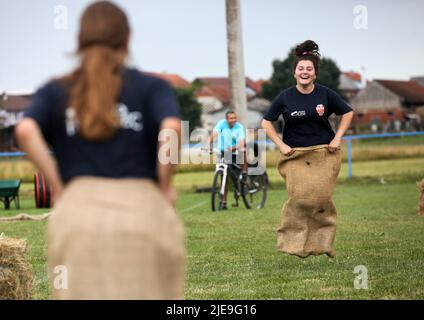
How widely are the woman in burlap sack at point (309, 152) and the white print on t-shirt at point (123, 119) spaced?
547cm

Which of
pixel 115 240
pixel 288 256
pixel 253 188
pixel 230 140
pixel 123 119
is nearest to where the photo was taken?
pixel 115 240

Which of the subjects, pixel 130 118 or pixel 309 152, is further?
pixel 309 152

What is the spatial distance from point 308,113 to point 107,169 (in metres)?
5.55

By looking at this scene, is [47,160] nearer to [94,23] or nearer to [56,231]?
[56,231]

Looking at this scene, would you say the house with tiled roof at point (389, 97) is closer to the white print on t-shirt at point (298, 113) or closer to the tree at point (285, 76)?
the tree at point (285, 76)

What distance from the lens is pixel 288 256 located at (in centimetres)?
1070

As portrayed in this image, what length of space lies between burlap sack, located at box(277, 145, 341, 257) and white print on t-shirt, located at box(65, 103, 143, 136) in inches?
220

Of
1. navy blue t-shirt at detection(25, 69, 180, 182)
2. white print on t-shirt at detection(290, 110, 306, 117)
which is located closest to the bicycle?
white print on t-shirt at detection(290, 110, 306, 117)

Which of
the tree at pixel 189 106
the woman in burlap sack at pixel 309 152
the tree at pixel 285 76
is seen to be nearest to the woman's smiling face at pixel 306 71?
the woman in burlap sack at pixel 309 152

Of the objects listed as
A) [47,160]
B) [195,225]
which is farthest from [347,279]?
[195,225]

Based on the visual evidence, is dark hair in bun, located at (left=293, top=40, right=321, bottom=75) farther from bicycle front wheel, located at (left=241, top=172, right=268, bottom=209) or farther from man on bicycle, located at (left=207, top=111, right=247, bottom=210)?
bicycle front wheel, located at (left=241, top=172, right=268, bottom=209)

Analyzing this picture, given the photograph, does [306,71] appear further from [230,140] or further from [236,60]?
[236,60]

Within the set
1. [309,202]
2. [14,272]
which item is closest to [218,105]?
[309,202]

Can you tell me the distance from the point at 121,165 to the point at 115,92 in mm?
306
